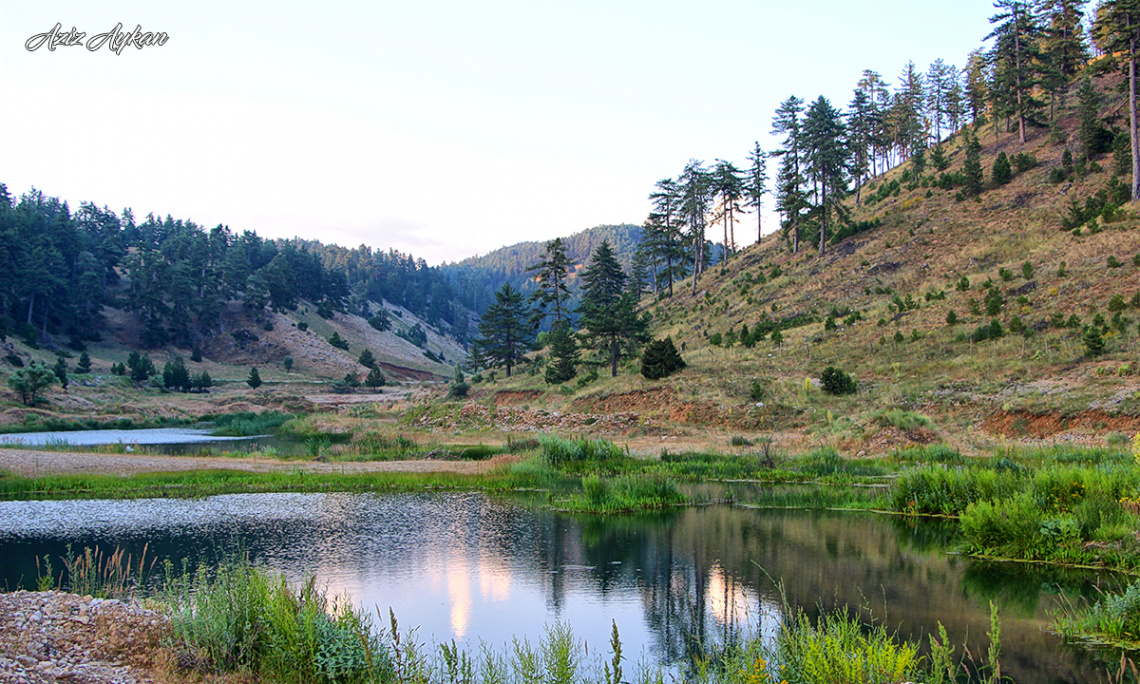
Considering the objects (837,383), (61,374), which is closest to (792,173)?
(837,383)

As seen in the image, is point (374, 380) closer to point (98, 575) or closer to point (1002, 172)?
point (1002, 172)

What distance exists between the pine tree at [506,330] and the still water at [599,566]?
57.5 m

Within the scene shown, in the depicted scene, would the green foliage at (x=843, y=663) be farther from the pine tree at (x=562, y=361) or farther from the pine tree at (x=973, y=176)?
the pine tree at (x=973, y=176)

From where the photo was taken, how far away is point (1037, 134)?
252ft

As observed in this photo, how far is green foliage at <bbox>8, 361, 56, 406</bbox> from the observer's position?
62.5 m

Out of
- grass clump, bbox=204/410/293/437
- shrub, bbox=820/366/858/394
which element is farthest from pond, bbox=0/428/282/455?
shrub, bbox=820/366/858/394

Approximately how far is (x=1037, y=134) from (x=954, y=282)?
3428 centimetres

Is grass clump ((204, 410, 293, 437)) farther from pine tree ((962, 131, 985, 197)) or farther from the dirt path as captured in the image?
pine tree ((962, 131, 985, 197))

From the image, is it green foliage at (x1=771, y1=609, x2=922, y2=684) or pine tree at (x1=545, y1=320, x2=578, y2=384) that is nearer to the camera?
green foliage at (x1=771, y1=609, x2=922, y2=684)

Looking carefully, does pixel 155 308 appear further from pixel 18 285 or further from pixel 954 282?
pixel 954 282

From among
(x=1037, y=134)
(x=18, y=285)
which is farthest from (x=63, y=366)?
(x=1037, y=134)

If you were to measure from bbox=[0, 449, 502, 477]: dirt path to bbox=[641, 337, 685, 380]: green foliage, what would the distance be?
20.1m

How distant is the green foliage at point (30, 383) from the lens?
62469mm

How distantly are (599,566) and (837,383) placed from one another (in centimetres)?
3065
